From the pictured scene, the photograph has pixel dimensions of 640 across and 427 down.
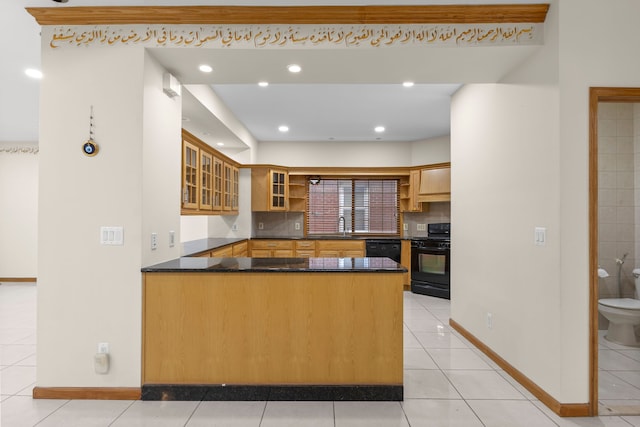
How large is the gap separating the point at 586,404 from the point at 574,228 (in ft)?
3.63

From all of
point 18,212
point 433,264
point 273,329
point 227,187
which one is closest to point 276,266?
point 273,329

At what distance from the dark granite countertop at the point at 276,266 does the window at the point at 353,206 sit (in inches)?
160

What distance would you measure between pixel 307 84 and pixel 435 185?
3359 mm

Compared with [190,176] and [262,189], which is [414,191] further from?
[190,176]

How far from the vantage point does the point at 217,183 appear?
4.73m

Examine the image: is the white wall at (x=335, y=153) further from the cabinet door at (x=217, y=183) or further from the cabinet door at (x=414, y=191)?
the cabinet door at (x=217, y=183)

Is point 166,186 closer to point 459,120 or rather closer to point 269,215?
point 459,120

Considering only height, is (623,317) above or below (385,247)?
below

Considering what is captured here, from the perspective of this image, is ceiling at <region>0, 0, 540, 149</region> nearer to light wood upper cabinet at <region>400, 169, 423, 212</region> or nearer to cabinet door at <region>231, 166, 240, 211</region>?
cabinet door at <region>231, 166, 240, 211</region>

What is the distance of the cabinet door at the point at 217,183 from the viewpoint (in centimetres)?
455

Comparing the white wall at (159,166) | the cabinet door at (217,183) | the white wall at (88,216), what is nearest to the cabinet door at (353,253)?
the cabinet door at (217,183)

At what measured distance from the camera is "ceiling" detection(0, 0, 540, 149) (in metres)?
2.40

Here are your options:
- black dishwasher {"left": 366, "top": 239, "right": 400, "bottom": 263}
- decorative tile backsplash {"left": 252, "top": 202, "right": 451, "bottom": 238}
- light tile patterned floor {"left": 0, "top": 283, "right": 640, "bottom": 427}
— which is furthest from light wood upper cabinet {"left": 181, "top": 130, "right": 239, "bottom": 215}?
black dishwasher {"left": 366, "top": 239, "right": 400, "bottom": 263}

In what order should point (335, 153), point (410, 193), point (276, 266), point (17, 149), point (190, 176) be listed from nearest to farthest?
point (276, 266), point (190, 176), point (17, 149), point (410, 193), point (335, 153)
